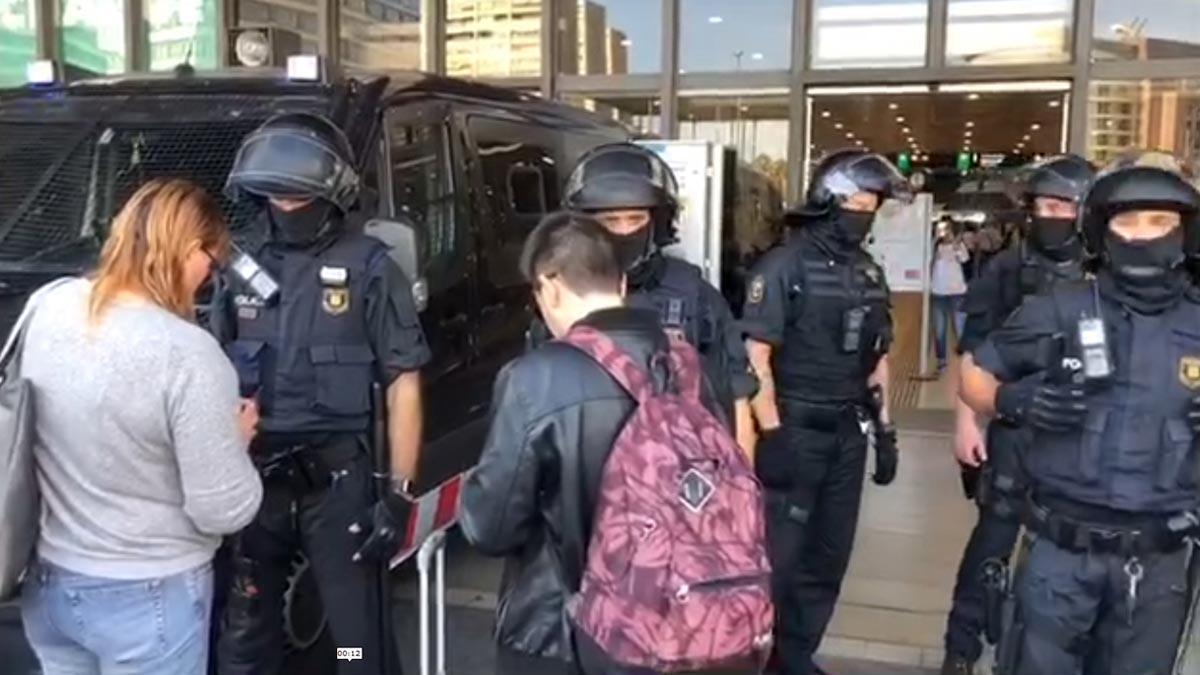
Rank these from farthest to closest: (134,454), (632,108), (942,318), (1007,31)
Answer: (942,318) → (632,108) → (1007,31) → (134,454)

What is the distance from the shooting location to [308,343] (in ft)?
10.2

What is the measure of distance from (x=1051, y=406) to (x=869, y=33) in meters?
7.51

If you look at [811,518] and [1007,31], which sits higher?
[1007,31]

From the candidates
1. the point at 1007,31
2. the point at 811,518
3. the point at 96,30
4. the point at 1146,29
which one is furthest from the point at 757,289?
the point at 96,30

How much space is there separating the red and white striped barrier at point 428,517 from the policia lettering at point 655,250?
63 cm

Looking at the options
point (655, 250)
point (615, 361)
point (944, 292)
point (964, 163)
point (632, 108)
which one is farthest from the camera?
point (964, 163)

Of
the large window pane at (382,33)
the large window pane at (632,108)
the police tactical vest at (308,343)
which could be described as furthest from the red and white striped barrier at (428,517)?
the large window pane at (382,33)

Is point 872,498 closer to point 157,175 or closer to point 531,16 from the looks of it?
point 157,175

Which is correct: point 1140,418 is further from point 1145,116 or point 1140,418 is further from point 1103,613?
point 1145,116

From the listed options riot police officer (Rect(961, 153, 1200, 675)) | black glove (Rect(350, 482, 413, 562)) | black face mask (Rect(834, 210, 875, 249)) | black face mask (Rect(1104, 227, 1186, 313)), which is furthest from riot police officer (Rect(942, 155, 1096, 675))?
black glove (Rect(350, 482, 413, 562))

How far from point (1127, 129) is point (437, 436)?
701 cm

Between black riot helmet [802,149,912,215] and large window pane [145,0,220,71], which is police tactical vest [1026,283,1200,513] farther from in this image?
large window pane [145,0,220,71]

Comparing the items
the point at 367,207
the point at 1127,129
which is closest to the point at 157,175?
the point at 367,207

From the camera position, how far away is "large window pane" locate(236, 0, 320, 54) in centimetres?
1074
